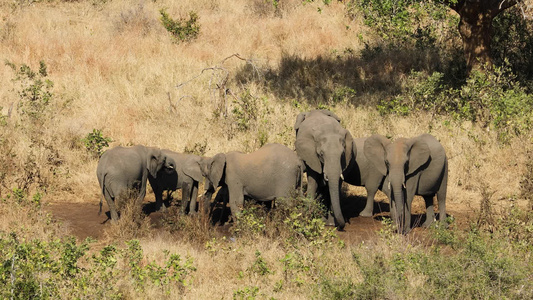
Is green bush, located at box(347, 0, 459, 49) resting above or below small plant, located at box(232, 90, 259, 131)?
above

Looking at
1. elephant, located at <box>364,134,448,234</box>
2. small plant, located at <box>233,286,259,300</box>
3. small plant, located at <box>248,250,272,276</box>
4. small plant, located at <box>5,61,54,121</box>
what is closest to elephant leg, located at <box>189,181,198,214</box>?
elephant, located at <box>364,134,448,234</box>

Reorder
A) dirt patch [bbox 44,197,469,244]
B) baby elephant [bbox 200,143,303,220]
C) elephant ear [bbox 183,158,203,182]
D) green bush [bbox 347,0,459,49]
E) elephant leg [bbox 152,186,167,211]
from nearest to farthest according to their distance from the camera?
dirt patch [bbox 44,197,469,244]
baby elephant [bbox 200,143,303,220]
elephant ear [bbox 183,158,203,182]
elephant leg [bbox 152,186,167,211]
green bush [bbox 347,0,459,49]

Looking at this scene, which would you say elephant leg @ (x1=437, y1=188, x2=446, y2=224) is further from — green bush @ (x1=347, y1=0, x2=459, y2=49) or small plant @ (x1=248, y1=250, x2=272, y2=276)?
green bush @ (x1=347, y1=0, x2=459, y2=49)

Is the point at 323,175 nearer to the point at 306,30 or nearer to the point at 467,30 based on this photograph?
the point at 467,30

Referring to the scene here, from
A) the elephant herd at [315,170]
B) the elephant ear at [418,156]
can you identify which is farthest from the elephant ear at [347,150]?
the elephant ear at [418,156]

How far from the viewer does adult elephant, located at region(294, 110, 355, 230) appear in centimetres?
1022

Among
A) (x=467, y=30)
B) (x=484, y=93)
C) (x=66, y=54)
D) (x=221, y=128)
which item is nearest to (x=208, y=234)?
(x=221, y=128)

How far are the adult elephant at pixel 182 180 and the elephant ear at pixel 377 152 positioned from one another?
2.79 metres

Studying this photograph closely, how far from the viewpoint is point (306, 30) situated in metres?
20.6

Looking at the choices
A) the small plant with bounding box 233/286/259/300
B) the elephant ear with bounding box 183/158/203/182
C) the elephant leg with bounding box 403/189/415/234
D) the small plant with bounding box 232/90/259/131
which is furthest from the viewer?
the small plant with bounding box 232/90/259/131

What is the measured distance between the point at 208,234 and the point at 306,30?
38.7ft

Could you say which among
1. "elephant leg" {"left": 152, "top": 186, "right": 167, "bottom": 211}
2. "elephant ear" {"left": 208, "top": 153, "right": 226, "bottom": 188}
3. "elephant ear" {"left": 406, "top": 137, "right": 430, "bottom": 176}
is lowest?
"elephant leg" {"left": 152, "top": 186, "right": 167, "bottom": 211}

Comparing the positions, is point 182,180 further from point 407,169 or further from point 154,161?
point 407,169

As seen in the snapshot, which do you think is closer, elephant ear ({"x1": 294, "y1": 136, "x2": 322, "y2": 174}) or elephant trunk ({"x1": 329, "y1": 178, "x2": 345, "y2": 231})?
elephant trunk ({"x1": 329, "y1": 178, "x2": 345, "y2": 231})
